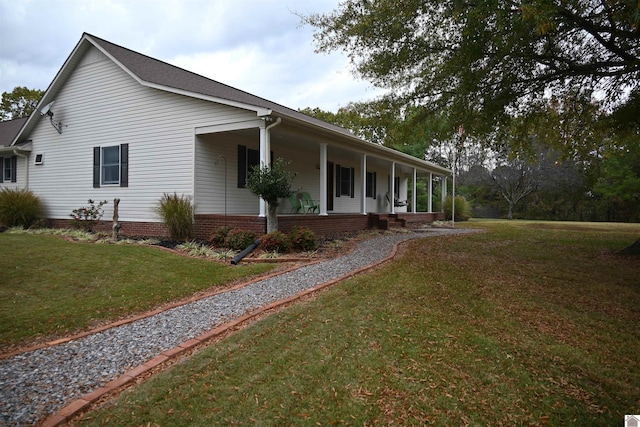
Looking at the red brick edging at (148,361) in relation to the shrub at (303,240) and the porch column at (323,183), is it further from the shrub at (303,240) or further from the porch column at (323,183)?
the porch column at (323,183)

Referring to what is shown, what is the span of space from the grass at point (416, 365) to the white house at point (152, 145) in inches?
211

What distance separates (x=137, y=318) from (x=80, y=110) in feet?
35.3

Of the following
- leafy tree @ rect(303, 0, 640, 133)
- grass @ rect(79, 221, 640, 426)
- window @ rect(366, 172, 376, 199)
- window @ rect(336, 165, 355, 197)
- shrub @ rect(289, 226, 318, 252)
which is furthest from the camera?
window @ rect(366, 172, 376, 199)

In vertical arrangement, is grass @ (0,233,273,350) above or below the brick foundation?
below

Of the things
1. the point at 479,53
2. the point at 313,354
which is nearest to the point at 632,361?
the point at 313,354

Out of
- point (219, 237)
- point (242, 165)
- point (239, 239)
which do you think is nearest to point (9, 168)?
point (242, 165)

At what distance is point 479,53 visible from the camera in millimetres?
6625

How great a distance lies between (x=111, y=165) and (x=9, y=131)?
9.08m

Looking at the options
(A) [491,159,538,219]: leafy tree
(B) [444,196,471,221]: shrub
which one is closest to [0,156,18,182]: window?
(B) [444,196,471,221]: shrub

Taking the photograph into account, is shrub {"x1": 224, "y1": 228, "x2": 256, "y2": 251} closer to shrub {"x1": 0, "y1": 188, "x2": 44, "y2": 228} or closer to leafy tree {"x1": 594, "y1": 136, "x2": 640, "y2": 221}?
shrub {"x1": 0, "y1": 188, "x2": 44, "y2": 228}

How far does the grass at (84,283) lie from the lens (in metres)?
4.52

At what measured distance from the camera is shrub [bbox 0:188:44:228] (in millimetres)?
12320

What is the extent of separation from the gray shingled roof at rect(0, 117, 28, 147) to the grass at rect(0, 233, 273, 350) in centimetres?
933

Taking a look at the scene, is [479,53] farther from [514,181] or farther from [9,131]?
[514,181]
